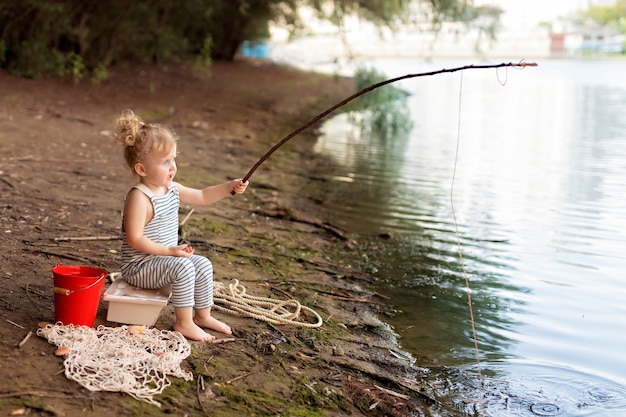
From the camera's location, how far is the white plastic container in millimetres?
3812

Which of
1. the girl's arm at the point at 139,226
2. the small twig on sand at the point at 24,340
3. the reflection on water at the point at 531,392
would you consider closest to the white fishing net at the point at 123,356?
the small twig on sand at the point at 24,340

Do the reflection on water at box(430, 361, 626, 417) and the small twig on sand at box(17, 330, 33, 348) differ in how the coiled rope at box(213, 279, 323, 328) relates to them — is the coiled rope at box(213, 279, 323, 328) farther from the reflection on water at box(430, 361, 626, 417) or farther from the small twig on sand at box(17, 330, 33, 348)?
the small twig on sand at box(17, 330, 33, 348)

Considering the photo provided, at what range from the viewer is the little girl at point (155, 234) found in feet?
12.5

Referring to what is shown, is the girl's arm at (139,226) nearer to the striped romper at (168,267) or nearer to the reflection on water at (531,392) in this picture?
the striped romper at (168,267)

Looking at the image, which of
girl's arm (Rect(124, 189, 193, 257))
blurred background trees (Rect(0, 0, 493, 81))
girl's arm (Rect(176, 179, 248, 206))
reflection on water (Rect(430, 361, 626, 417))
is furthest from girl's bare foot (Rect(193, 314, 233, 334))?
blurred background trees (Rect(0, 0, 493, 81))

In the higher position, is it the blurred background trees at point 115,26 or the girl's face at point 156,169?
the blurred background trees at point 115,26

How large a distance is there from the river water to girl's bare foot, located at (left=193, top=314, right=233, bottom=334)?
1086 mm

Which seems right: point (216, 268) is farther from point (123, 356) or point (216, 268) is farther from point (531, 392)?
point (531, 392)

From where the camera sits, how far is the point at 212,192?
4.17 m

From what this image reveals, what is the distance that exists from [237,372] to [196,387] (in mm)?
272

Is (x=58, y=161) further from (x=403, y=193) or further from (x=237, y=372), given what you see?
(x=237, y=372)

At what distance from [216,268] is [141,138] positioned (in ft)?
5.07

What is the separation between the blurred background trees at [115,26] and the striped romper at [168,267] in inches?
388

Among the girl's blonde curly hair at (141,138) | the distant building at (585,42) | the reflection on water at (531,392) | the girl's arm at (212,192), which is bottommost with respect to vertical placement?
the reflection on water at (531,392)
